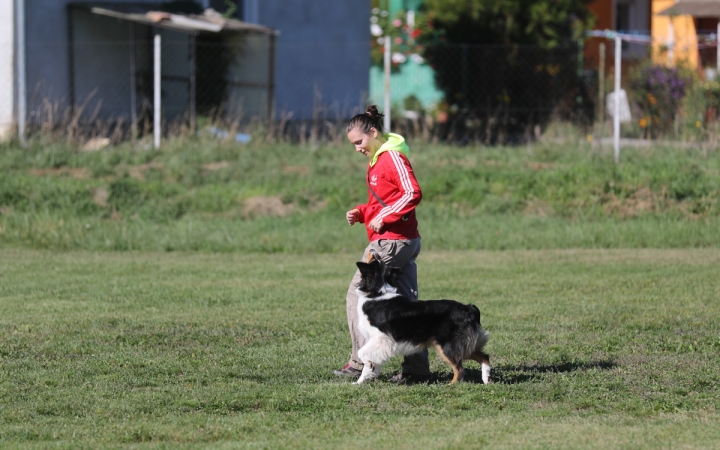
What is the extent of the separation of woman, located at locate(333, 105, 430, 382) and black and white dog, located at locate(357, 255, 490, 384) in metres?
0.19

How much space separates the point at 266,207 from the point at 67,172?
330 centimetres

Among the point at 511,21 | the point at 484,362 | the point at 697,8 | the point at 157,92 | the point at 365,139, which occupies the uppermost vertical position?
the point at 697,8

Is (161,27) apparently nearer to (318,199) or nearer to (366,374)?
(318,199)

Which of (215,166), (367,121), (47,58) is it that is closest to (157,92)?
(215,166)

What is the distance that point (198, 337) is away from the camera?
765 cm

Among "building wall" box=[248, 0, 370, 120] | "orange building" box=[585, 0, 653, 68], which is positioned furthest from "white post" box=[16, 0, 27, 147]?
"orange building" box=[585, 0, 653, 68]

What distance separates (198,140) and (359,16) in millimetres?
9420

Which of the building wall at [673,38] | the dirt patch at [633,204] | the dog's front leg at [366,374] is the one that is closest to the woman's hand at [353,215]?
the dog's front leg at [366,374]

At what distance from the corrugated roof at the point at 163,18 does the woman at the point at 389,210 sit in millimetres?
12125

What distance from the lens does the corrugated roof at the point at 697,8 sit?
2500 centimetres

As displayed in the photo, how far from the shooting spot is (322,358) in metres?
7.01

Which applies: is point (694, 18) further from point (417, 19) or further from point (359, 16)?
point (359, 16)

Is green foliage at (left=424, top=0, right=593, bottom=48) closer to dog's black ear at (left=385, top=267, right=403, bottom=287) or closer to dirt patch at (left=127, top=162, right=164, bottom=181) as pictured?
dirt patch at (left=127, top=162, right=164, bottom=181)

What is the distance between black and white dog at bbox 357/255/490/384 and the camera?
5.99m
